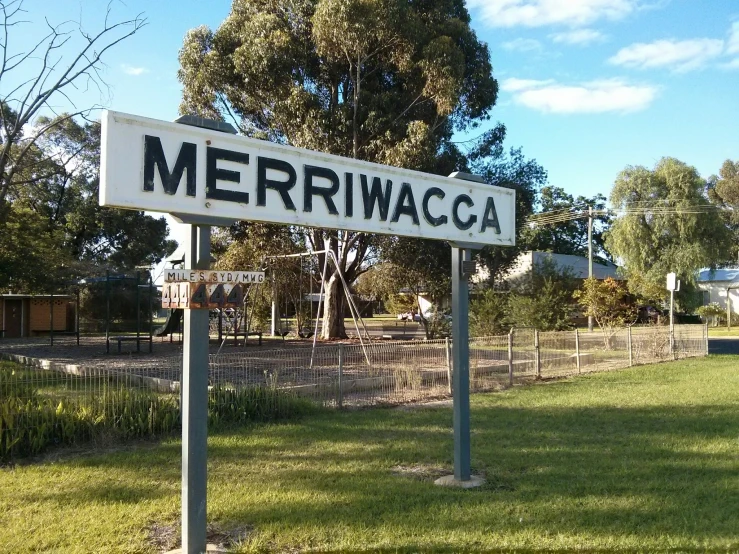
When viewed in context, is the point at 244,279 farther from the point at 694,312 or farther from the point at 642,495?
the point at 694,312

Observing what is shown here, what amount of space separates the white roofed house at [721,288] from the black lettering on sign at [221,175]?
167 feet

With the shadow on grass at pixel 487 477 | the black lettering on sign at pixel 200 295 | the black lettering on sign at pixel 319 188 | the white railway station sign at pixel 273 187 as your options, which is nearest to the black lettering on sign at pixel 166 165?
the white railway station sign at pixel 273 187

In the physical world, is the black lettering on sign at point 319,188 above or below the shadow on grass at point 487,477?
above

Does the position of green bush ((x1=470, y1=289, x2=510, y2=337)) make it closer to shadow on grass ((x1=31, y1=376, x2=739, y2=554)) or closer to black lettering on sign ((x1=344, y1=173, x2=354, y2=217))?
shadow on grass ((x1=31, y1=376, x2=739, y2=554))

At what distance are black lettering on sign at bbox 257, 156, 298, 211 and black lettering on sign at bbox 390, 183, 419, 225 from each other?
113 cm

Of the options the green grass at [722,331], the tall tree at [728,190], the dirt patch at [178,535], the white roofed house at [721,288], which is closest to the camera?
the dirt patch at [178,535]

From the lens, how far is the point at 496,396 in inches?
470

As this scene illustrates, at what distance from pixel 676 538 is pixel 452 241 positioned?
3.04 metres

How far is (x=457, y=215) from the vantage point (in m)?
6.50

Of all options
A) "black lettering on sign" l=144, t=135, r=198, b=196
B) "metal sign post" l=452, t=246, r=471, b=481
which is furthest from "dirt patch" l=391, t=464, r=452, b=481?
"black lettering on sign" l=144, t=135, r=198, b=196

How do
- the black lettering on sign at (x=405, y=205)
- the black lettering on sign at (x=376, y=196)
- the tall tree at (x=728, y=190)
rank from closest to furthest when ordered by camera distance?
the black lettering on sign at (x=376, y=196) < the black lettering on sign at (x=405, y=205) < the tall tree at (x=728, y=190)

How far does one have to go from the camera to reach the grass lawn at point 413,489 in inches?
194

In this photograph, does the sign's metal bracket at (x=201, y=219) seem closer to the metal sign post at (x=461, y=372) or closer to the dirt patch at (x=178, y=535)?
the dirt patch at (x=178, y=535)

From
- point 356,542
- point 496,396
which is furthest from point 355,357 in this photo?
point 356,542
